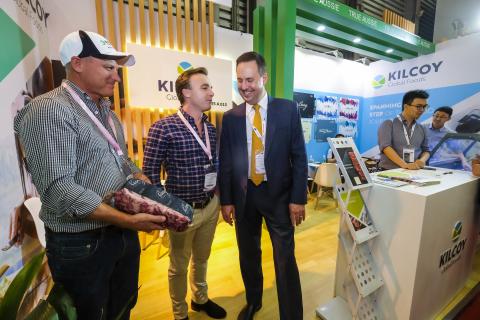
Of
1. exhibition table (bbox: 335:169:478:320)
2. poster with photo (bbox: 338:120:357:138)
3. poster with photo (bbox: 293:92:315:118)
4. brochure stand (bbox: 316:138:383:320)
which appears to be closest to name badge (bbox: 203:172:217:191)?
brochure stand (bbox: 316:138:383:320)

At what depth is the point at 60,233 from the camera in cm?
99

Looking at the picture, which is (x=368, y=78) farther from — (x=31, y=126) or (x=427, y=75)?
(x=31, y=126)

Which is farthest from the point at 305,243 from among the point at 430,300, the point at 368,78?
the point at 368,78

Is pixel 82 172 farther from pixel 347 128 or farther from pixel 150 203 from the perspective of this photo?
pixel 347 128

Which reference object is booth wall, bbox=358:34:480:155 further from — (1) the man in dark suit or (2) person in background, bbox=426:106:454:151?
(1) the man in dark suit

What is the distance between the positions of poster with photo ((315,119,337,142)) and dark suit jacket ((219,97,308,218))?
4.18 meters

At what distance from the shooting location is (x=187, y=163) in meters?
1.62

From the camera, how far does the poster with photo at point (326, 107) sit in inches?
216

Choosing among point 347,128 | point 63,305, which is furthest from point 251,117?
point 347,128

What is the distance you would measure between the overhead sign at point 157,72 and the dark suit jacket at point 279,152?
200cm

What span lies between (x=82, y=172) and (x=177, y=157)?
680mm

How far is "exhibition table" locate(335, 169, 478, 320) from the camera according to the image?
1.50m

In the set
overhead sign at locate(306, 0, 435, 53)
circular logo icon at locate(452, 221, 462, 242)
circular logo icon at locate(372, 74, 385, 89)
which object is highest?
overhead sign at locate(306, 0, 435, 53)

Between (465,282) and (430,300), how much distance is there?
0.90m
